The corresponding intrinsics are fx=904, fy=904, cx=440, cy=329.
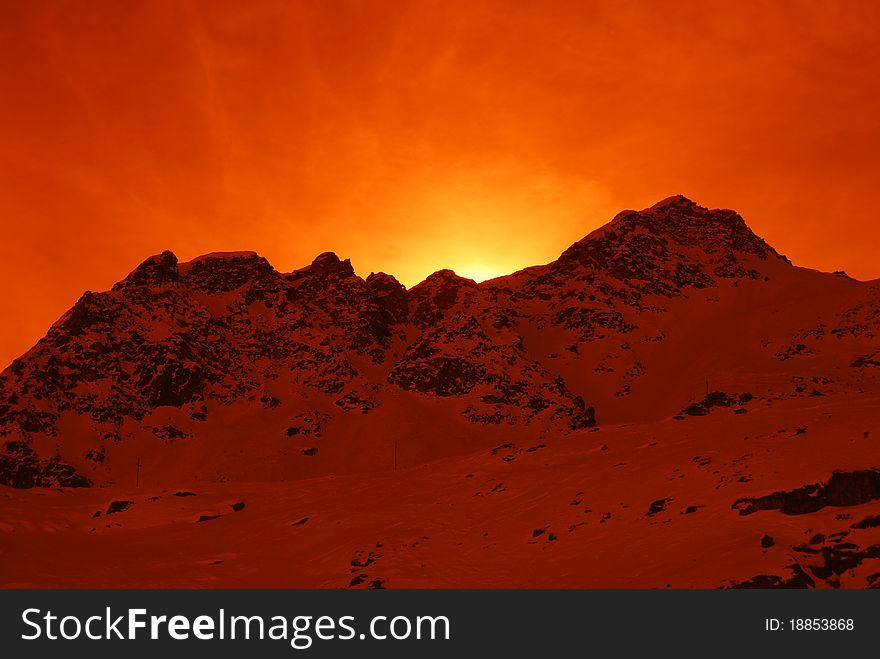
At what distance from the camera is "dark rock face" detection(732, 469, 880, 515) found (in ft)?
132

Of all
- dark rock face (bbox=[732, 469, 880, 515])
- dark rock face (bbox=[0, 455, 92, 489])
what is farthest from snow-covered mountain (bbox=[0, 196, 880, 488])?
dark rock face (bbox=[732, 469, 880, 515])

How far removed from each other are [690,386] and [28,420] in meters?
118

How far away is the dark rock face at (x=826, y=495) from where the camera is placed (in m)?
40.2

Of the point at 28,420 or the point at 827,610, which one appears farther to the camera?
the point at 28,420

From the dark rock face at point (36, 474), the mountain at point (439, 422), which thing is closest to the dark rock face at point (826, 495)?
the mountain at point (439, 422)

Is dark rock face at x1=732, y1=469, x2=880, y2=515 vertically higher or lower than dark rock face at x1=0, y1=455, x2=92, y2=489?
lower

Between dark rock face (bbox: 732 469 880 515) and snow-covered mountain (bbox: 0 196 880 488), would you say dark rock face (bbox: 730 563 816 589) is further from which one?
snow-covered mountain (bbox: 0 196 880 488)

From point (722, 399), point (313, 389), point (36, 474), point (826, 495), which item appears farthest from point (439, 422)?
point (826, 495)

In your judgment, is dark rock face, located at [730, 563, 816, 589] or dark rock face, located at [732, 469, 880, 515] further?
dark rock face, located at [732, 469, 880, 515]

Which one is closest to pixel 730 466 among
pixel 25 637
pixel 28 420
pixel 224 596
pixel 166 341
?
pixel 224 596

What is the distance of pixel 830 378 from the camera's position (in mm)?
161000

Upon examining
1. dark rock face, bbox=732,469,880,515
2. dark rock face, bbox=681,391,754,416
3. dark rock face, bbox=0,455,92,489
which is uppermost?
dark rock face, bbox=681,391,754,416

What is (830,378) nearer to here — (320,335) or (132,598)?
(320,335)

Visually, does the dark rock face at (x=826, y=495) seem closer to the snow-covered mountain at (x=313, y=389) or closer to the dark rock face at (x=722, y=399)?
the snow-covered mountain at (x=313, y=389)
